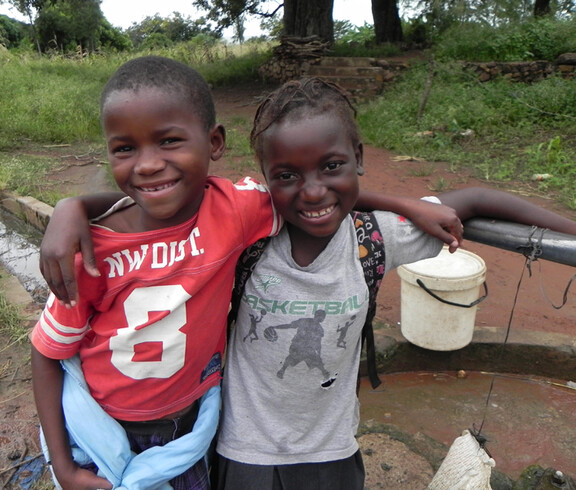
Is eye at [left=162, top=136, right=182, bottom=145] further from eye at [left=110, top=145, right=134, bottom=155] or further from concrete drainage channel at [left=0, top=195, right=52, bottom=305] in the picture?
concrete drainage channel at [left=0, top=195, right=52, bottom=305]

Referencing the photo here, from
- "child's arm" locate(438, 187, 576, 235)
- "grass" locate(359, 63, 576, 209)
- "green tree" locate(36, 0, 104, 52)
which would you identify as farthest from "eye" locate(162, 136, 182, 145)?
"green tree" locate(36, 0, 104, 52)

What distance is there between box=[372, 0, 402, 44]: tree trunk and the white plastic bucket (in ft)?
40.4

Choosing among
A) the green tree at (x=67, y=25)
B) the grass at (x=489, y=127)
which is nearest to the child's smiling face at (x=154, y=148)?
the grass at (x=489, y=127)

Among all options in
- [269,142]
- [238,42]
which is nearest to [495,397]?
[269,142]

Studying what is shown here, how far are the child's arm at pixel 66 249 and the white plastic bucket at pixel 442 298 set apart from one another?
6.28ft

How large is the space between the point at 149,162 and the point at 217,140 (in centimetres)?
23

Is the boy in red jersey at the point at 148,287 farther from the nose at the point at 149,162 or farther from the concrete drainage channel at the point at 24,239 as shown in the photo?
the concrete drainage channel at the point at 24,239

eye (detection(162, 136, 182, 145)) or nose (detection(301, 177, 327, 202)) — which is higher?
Answer: eye (detection(162, 136, 182, 145))

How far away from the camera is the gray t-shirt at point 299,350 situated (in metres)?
1.33

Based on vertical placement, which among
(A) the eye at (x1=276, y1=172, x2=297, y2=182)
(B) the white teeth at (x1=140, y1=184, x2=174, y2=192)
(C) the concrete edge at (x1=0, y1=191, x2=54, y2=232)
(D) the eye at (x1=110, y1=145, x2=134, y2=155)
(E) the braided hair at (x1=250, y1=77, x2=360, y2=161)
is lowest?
(C) the concrete edge at (x1=0, y1=191, x2=54, y2=232)

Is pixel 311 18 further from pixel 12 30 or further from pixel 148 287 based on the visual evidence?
pixel 12 30

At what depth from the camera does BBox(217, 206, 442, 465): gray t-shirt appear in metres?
1.33

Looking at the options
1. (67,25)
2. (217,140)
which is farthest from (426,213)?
(67,25)

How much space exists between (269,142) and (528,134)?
758 centimetres
